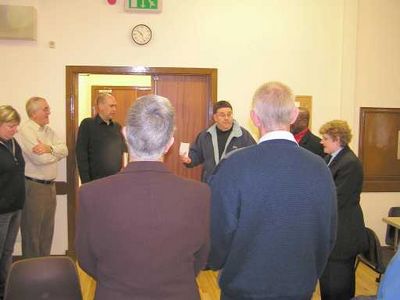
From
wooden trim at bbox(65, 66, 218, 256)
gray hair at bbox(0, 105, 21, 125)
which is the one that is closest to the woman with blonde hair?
gray hair at bbox(0, 105, 21, 125)

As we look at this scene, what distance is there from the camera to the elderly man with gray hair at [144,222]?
53.9 inches

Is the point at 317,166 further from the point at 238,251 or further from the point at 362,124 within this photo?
the point at 362,124

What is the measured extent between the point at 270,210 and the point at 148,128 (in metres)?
0.60

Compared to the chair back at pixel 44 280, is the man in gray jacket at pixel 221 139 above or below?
above

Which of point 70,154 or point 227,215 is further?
point 70,154

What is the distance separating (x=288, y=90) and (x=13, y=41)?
4041 millimetres

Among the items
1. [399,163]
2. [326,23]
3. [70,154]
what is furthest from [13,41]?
[399,163]

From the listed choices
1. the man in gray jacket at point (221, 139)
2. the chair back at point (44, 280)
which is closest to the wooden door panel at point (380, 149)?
the man in gray jacket at point (221, 139)

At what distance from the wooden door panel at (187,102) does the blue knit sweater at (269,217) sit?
3517 mm

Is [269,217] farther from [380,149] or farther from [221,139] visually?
[380,149]

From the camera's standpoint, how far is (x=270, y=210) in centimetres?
167

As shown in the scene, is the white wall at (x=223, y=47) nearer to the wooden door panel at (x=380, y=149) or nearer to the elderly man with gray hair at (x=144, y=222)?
the wooden door panel at (x=380, y=149)

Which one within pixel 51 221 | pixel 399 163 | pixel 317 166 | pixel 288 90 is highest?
pixel 288 90

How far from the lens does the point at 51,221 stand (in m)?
4.18
